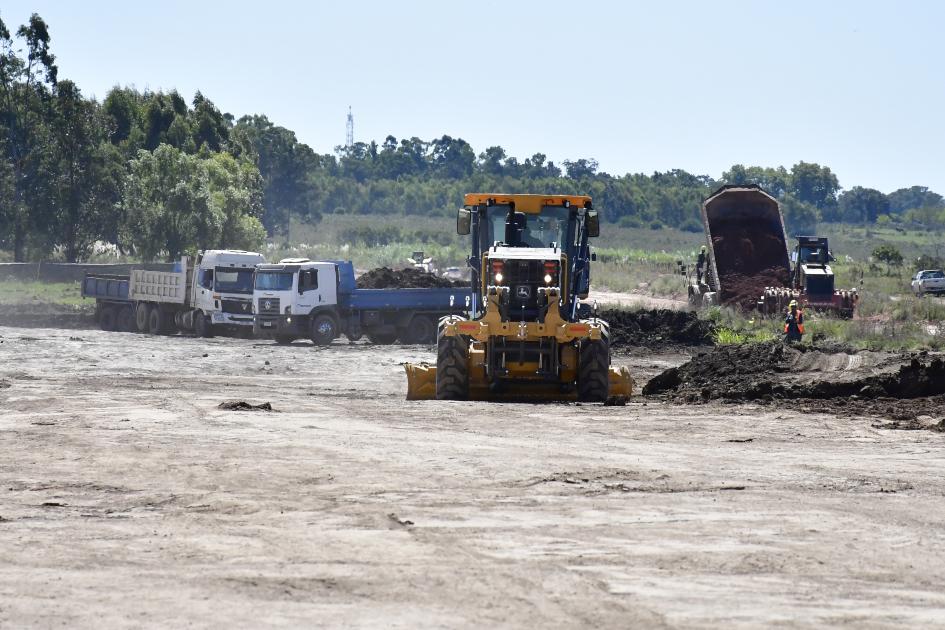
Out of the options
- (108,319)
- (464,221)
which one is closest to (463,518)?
(464,221)

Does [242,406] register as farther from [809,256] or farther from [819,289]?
[809,256]

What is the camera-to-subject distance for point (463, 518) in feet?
35.1

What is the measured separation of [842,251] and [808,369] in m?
112

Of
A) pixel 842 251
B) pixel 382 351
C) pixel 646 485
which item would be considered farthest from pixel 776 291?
pixel 842 251

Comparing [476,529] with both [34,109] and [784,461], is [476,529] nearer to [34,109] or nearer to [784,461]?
[784,461]

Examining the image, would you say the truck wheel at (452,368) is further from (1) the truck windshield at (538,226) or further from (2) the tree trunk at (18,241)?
(2) the tree trunk at (18,241)

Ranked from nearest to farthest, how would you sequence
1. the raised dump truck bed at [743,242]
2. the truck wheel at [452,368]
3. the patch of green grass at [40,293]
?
the truck wheel at [452,368]
the raised dump truck bed at [743,242]
the patch of green grass at [40,293]

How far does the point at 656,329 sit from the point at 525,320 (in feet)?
61.1

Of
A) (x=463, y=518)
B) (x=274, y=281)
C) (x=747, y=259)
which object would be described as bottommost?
(x=463, y=518)

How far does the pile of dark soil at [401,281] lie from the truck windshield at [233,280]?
4248 mm

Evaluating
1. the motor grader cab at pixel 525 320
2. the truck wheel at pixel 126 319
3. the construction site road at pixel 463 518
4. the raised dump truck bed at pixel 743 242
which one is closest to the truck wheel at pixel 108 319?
the truck wheel at pixel 126 319

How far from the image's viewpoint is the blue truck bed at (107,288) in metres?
45.8

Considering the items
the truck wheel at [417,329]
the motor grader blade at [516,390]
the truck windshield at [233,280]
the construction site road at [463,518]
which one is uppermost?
the truck windshield at [233,280]

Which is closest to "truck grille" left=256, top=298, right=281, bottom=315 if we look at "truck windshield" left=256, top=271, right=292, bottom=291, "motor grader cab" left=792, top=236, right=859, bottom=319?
"truck windshield" left=256, top=271, right=292, bottom=291
